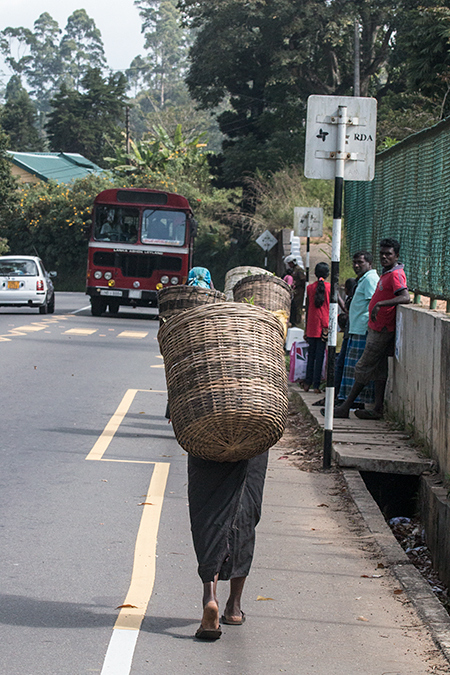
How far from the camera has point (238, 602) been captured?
184 inches

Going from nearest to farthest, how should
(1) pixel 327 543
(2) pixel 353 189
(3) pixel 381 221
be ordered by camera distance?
(1) pixel 327 543, (3) pixel 381 221, (2) pixel 353 189

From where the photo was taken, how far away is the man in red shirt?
9609mm

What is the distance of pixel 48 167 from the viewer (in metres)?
72.1

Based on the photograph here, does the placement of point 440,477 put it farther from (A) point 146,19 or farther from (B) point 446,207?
(A) point 146,19

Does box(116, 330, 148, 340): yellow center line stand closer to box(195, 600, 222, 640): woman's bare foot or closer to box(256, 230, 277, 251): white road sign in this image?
box(256, 230, 277, 251): white road sign

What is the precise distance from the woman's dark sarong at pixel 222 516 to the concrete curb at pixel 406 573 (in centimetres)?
99

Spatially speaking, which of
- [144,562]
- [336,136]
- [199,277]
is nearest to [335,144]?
[336,136]

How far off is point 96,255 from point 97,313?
2.27m

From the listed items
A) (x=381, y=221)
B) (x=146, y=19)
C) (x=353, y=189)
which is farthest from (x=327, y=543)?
(x=146, y=19)

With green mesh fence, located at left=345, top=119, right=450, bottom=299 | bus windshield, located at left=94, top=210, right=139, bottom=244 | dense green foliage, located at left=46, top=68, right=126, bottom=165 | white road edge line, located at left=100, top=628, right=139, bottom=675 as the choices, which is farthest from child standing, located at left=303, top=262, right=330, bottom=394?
dense green foliage, located at left=46, top=68, right=126, bottom=165

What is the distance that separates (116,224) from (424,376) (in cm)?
1839

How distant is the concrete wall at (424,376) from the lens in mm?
7539

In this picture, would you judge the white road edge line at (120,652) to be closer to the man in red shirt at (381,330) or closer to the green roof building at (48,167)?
the man in red shirt at (381,330)

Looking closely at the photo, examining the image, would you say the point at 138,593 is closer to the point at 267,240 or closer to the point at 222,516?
the point at 222,516
